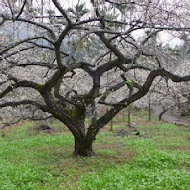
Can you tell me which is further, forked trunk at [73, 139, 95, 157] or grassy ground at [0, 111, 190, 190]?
forked trunk at [73, 139, 95, 157]

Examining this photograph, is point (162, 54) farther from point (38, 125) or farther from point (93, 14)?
point (38, 125)

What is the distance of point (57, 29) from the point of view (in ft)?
26.1

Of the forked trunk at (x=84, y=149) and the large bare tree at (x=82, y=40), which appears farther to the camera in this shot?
the forked trunk at (x=84, y=149)

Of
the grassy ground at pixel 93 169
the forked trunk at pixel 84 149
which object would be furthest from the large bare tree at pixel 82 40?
the grassy ground at pixel 93 169

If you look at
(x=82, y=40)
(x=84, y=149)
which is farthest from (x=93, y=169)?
(x=82, y=40)

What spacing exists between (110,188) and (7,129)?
59.9ft

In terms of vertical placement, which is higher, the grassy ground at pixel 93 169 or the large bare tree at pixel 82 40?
the large bare tree at pixel 82 40

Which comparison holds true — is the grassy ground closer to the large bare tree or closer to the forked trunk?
the forked trunk

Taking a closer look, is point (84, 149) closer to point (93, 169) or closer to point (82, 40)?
point (93, 169)

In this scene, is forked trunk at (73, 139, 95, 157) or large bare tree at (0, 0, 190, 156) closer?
large bare tree at (0, 0, 190, 156)

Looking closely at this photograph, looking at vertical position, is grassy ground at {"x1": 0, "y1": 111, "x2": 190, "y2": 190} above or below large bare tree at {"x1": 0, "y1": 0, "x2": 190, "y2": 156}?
below

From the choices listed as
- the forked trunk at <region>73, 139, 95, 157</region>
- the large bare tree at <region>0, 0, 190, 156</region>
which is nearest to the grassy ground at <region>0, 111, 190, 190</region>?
the forked trunk at <region>73, 139, 95, 157</region>

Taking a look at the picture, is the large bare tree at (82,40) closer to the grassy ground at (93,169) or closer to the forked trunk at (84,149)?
the forked trunk at (84,149)

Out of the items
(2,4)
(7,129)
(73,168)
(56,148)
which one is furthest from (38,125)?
(2,4)
